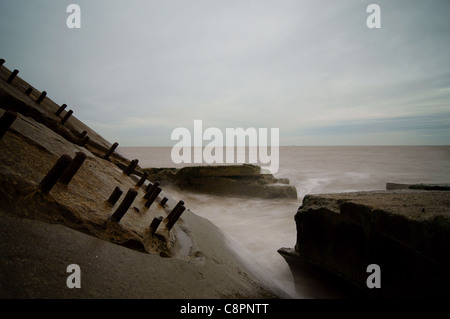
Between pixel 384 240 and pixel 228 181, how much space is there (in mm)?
7133

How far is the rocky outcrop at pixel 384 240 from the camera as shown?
1932 mm

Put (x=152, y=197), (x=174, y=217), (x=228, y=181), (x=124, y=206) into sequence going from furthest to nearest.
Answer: (x=228, y=181) < (x=152, y=197) < (x=174, y=217) < (x=124, y=206)

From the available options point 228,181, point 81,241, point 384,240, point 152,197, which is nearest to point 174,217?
point 152,197

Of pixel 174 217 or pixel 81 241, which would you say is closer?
pixel 81 241

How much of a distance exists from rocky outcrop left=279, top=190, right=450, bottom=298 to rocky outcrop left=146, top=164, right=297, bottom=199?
216 inches

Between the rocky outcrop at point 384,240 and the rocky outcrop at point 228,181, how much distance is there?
550cm

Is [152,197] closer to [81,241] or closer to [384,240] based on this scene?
[81,241]

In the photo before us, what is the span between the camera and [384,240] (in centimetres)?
235

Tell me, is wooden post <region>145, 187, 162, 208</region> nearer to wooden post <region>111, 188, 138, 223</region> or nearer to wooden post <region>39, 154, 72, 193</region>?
wooden post <region>111, 188, 138, 223</region>

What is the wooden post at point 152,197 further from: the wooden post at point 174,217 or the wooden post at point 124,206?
the wooden post at point 124,206

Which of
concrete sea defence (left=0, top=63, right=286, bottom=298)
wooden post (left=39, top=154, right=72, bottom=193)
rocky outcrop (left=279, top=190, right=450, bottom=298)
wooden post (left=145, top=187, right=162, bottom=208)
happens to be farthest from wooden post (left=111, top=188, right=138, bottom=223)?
rocky outcrop (left=279, top=190, right=450, bottom=298)

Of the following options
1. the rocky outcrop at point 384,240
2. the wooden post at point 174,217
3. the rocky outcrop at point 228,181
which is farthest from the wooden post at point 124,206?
the rocky outcrop at point 228,181

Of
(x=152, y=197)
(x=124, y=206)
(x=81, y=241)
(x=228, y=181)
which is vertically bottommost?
(x=81, y=241)
